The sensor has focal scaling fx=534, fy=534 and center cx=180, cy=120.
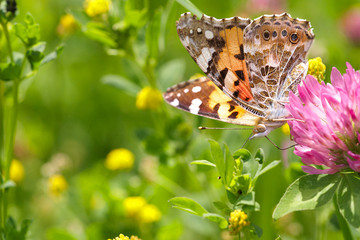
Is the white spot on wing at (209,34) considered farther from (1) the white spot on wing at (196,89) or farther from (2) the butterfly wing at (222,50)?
(1) the white spot on wing at (196,89)

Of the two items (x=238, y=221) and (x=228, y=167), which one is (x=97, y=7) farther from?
(x=238, y=221)

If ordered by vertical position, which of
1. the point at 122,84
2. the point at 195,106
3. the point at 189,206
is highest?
the point at 195,106

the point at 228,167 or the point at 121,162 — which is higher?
the point at 228,167

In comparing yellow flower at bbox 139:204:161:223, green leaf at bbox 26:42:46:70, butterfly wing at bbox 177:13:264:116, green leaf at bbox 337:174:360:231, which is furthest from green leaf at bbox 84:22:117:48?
green leaf at bbox 337:174:360:231

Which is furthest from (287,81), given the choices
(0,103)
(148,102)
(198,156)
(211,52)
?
(0,103)

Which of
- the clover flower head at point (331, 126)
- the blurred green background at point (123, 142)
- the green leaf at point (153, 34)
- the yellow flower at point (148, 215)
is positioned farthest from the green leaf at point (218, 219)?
the green leaf at point (153, 34)

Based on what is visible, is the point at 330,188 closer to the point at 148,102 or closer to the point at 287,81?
the point at 287,81

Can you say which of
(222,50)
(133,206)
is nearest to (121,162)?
(133,206)
